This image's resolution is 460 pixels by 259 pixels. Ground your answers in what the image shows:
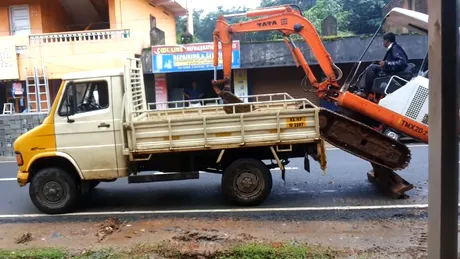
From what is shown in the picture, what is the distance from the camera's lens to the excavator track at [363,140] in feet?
23.2

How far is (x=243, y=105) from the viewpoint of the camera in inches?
282

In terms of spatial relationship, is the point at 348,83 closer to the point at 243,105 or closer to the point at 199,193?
the point at 243,105

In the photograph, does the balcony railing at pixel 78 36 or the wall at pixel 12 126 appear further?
the balcony railing at pixel 78 36

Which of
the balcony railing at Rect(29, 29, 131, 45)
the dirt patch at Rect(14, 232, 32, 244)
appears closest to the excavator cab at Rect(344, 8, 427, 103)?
the dirt patch at Rect(14, 232, 32, 244)

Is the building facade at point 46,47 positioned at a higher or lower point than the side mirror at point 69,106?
higher

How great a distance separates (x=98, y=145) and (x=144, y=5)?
15466mm

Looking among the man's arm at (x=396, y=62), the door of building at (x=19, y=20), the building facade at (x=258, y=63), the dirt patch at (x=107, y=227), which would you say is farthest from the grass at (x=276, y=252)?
the door of building at (x=19, y=20)

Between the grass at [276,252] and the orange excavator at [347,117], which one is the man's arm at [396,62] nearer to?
the orange excavator at [347,117]

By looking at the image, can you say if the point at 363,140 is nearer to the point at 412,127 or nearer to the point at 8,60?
the point at 412,127

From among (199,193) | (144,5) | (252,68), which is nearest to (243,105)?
(199,193)

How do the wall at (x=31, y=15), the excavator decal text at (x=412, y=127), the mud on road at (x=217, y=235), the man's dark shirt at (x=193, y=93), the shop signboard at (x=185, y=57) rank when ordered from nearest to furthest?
the mud on road at (x=217, y=235)
the excavator decal text at (x=412, y=127)
the shop signboard at (x=185, y=57)
the man's dark shirt at (x=193, y=93)
the wall at (x=31, y=15)

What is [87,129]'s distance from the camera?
22.6ft

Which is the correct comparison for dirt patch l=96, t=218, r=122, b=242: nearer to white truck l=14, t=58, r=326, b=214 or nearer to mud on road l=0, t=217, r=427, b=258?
mud on road l=0, t=217, r=427, b=258

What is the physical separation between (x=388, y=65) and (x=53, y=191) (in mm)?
6045
